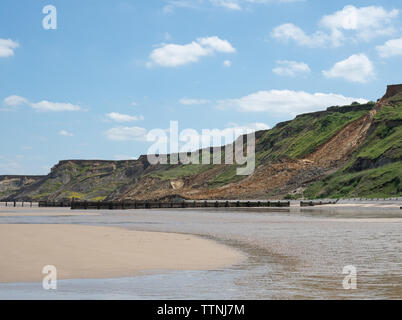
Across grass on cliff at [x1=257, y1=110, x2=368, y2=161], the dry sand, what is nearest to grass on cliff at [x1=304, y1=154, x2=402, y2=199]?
grass on cliff at [x1=257, y1=110, x2=368, y2=161]

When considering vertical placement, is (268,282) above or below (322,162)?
below

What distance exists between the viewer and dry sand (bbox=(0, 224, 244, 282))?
1611cm

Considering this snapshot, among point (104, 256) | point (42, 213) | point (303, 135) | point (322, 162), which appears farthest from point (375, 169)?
point (104, 256)

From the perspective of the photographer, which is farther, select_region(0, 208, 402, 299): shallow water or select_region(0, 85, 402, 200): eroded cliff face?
select_region(0, 85, 402, 200): eroded cliff face

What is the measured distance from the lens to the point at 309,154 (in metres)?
155

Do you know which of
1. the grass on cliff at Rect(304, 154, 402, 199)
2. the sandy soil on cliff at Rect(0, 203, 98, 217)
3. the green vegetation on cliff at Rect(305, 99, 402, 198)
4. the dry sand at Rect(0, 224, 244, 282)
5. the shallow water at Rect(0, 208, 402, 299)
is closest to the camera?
the shallow water at Rect(0, 208, 402, 299)

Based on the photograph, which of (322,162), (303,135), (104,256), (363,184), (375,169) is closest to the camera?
(104,256)

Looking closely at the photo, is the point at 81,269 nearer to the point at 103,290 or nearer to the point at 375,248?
the point at 103,290

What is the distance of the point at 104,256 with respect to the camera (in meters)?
20.1

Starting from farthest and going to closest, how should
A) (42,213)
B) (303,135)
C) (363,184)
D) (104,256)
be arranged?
(303,135), (363,184), (42,213), (104,256)

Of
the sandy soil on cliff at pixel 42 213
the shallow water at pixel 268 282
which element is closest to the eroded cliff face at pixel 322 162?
the sandy soil on cliff at pixel 42 213

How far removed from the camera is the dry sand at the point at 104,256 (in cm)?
1611

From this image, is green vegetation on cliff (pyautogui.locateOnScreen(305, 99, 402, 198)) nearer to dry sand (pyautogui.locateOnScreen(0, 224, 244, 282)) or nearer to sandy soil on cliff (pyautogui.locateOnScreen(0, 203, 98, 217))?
sandy soil on cliff (pyautogui.locateOnScreen(0, 203, 98, 217))

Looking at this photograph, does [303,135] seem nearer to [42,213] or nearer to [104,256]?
[42,213]
